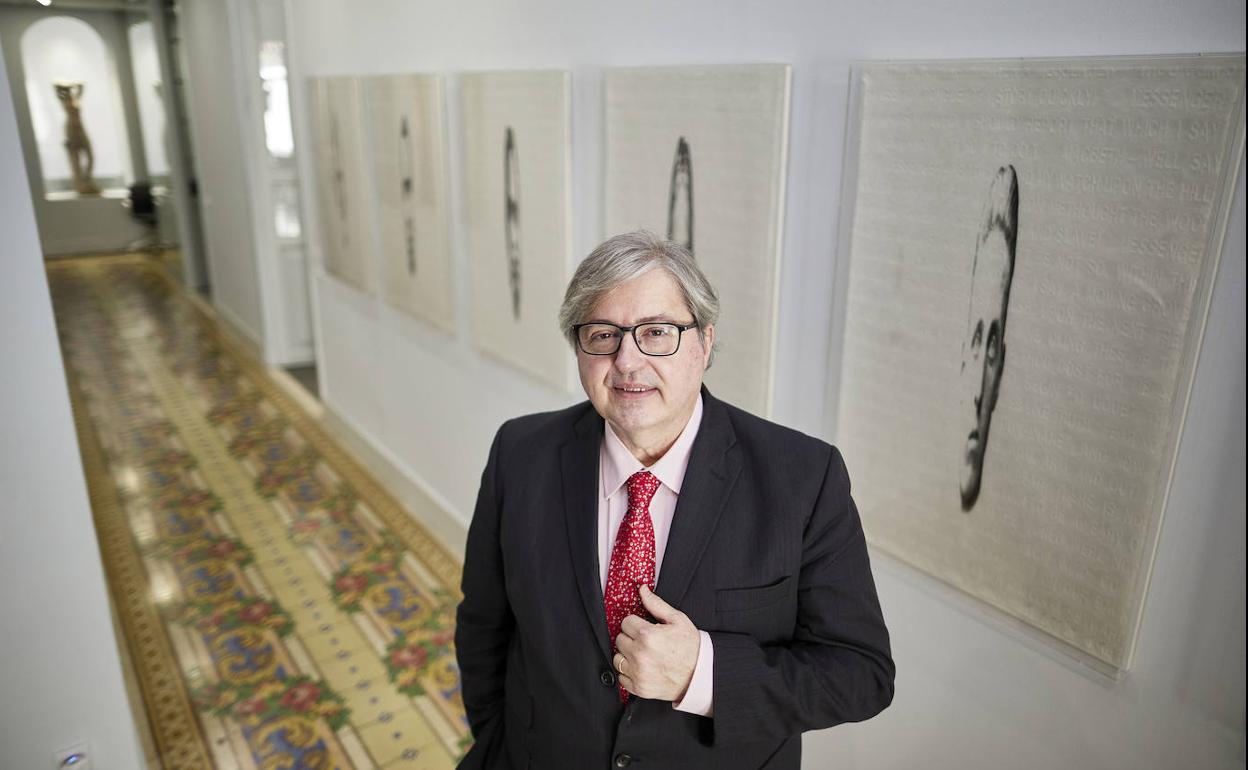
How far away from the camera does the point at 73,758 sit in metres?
2.66

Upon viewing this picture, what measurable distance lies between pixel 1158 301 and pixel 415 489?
452cm

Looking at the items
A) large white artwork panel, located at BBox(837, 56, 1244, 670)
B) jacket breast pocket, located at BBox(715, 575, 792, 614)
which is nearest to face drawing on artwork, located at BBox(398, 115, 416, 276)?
large white artwork panel, located at BBox(837, 56, 1244, 670)

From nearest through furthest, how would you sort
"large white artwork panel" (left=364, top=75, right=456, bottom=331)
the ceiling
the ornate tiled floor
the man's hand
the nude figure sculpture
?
the man's hand
the ornate tiled floor
"large white artwork panel" (left=364, top=75, right=456, bottom=331)
the ceiling
the nude figure sculpture

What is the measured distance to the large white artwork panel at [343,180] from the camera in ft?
17.4

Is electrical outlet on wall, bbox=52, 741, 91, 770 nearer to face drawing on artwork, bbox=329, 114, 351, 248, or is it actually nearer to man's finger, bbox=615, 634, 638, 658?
man's finger, bbox=615, 634, 638, 658

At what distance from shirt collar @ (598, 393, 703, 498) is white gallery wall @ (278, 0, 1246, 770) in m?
0.96

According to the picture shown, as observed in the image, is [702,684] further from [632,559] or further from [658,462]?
[658,462]

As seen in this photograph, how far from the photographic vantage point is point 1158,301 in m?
1.61

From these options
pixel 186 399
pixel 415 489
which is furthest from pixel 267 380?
pixel 415 489

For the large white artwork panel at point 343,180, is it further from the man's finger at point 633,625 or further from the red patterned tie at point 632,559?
the man's finger at point 633,625

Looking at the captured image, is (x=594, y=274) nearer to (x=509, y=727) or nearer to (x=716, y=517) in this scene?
(x=716, y=517)

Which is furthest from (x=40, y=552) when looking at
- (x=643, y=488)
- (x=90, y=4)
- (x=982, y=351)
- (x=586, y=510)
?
(x=90, y=4)

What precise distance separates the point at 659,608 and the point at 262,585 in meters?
3.76

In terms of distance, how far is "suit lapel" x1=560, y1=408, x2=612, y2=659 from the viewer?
147cm
